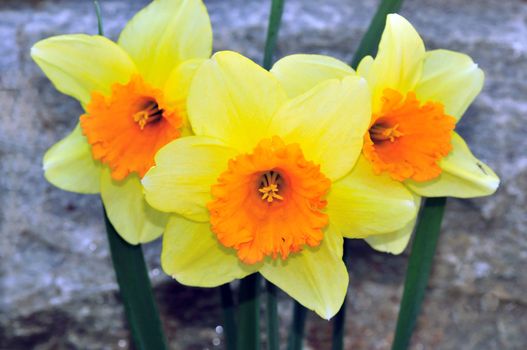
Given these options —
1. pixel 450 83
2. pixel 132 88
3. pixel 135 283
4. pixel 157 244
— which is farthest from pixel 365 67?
pixel 157 244

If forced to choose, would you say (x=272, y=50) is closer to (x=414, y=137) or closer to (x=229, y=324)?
(x=414, y=137)

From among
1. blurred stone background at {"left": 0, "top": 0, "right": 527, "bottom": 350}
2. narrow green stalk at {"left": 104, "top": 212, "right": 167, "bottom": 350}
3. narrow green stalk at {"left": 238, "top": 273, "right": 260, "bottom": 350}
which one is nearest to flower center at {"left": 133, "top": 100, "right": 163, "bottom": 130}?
narrow green stalk at {"left": 104, "top": 212, "right": 167, "bottom": 350}

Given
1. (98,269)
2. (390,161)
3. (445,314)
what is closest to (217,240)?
(390,161)

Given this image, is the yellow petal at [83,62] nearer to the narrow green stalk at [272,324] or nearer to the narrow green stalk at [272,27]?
the narrow green stalk at [272,27]

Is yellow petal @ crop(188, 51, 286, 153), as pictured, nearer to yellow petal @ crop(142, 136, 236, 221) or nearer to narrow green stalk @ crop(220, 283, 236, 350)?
yellow petal @ crop(142, 136, 236, 221)

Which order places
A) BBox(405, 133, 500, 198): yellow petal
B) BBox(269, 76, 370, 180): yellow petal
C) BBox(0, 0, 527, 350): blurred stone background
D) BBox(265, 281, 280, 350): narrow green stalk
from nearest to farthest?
BBox(269, 76, 370, 180): yellow petal → BBox(405, 133, 500, 198): yellow petal → BBox(265, 281, 280, 350): narrow green stalk → BBox(0, 0, 527, 350): blurred stone background

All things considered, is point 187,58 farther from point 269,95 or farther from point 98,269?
point 98,269

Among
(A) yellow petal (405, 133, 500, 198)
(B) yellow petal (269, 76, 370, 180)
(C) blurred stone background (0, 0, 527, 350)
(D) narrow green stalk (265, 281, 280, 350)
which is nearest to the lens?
(B) yellow petal (269, 76, 370, 180)
